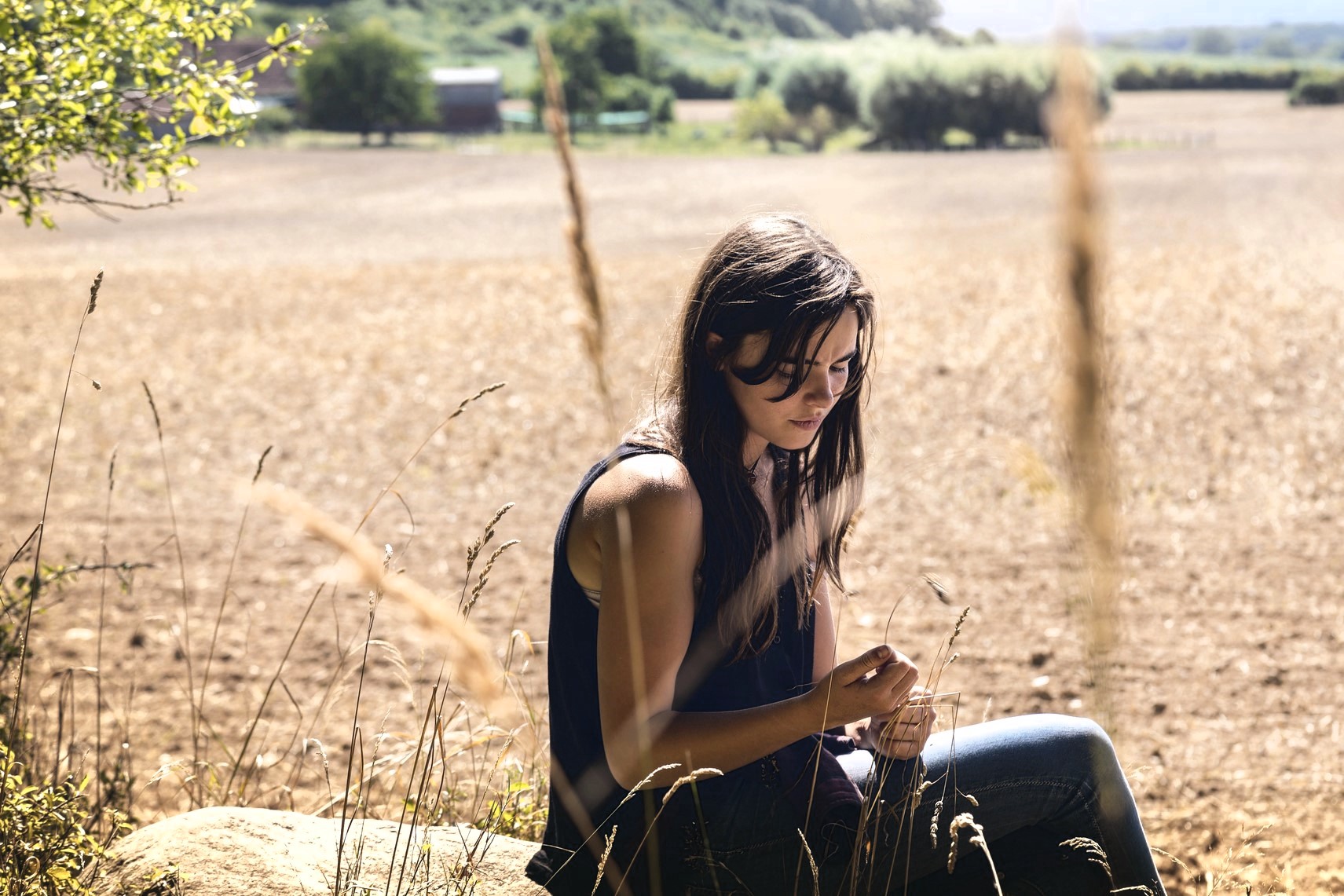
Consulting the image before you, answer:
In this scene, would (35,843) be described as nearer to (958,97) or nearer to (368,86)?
(958,97)

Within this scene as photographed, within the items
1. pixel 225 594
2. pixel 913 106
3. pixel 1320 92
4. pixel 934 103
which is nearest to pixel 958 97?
pixel 934 103

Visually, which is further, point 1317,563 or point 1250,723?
point 1317,563

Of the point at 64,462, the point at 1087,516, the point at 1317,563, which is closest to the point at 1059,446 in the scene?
the point at 1087,516

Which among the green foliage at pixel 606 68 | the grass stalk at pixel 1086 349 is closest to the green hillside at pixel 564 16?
the green foliage at pixel 606 68

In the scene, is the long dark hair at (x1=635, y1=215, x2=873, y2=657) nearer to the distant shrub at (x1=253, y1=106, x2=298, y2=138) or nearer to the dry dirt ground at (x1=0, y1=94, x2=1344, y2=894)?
the dry dirt ground at (x1=0, y1=94, x2=1344, y2=894)

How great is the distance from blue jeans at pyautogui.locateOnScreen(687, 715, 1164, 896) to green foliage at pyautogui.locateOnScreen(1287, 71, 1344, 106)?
59.3 metres

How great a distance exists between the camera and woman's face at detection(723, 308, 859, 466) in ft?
6.93

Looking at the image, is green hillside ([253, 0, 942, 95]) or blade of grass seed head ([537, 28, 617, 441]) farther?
green hillside ([253, 0, 942, 95])

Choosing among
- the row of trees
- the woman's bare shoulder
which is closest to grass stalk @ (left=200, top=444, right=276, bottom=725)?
the woman's bare shoulder

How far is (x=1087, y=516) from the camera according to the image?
89 centimetres

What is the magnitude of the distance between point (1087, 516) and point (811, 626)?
1.57 m

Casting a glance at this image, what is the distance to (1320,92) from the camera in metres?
53.0

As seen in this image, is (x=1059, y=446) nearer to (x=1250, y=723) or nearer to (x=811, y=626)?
(x=811, y=626)

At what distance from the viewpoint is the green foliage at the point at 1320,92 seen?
5247 cm
